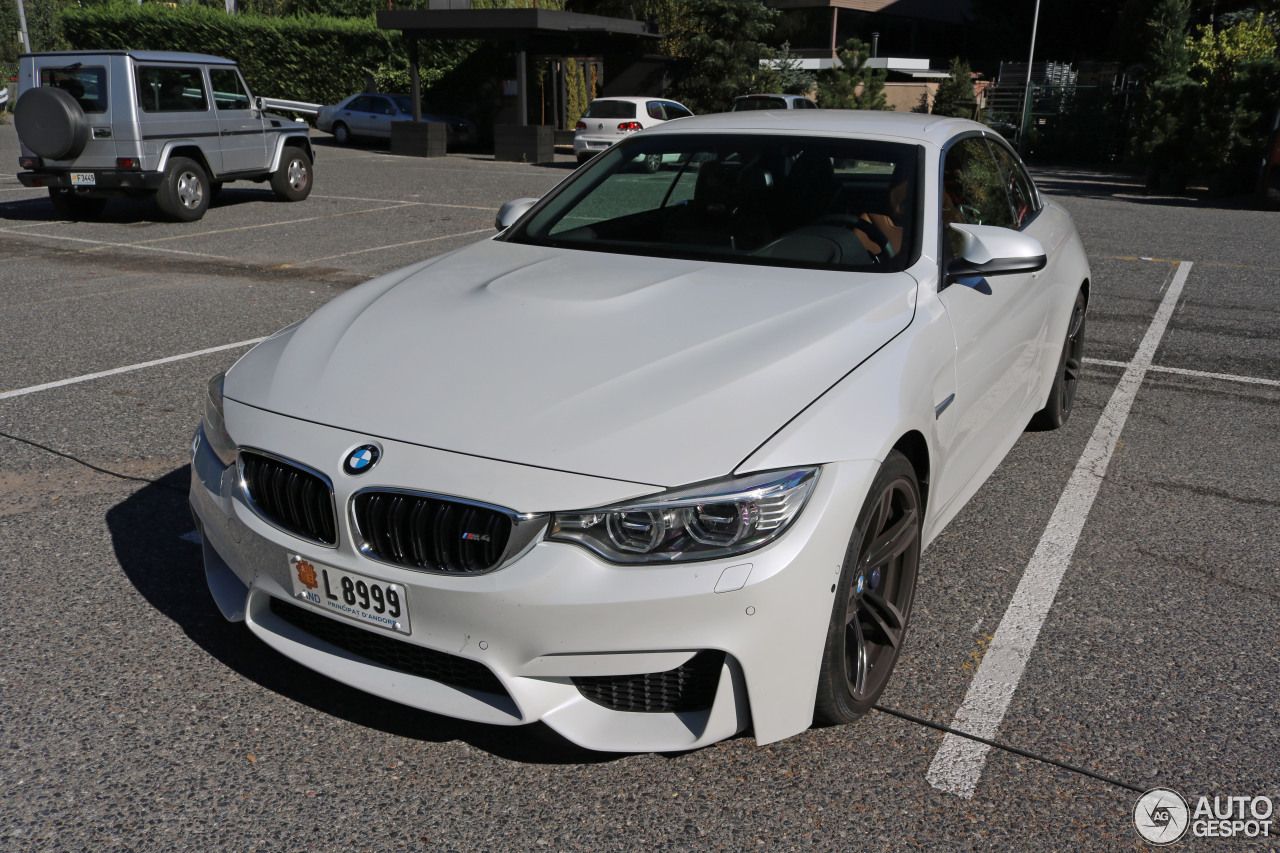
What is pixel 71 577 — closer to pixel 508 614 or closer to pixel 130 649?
pixel 130 649

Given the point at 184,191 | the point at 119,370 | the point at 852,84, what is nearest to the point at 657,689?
the point at 119,370

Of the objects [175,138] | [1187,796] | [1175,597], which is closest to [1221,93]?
[175,138]

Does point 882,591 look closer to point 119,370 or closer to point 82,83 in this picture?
point 119,370

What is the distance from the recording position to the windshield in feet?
11.9

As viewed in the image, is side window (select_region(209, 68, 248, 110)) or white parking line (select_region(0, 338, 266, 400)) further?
side window (select_region(209, 68, 248, 110))

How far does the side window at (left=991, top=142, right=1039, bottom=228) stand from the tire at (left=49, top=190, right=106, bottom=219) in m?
11.9

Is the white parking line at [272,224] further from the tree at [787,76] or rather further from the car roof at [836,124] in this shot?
the tree at [787,76]

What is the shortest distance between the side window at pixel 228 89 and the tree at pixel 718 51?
18.0 m

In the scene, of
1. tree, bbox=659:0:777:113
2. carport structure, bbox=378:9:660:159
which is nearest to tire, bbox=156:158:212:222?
carport structure, bbox=378:9:660:159

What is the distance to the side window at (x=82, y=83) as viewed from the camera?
484 inches

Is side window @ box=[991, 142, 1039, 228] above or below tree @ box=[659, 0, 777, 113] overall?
below

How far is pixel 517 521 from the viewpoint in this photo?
233cm

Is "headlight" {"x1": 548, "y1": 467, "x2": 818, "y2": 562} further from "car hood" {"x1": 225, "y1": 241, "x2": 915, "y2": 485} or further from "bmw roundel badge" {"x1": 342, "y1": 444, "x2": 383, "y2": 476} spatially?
"bmw roundel badge" {"x1": 342, "y1": 444, "x2": 383, "y2": 476}

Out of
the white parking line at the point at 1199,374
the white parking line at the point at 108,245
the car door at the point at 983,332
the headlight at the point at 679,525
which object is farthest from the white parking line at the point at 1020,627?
the white parking line at the point at 108,245
